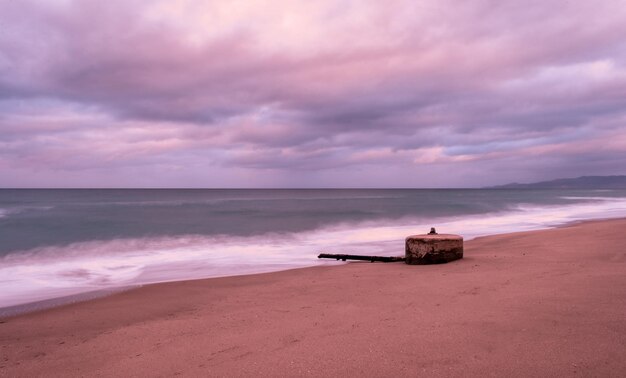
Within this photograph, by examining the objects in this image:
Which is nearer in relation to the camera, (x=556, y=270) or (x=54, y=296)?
(x=556, y=270)

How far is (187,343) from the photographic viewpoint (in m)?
4.00

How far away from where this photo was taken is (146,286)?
809 cm

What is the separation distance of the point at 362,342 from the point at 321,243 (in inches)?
502

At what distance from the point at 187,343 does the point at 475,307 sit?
292 centimetres

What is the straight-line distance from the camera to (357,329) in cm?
402

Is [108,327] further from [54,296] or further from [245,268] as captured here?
[245,268]

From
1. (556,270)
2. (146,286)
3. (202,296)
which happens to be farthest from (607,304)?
(146,286)

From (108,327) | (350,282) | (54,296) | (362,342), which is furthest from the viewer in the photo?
(54,296)

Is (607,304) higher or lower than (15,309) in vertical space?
higher

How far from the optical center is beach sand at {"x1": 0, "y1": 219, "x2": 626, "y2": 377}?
3201mm

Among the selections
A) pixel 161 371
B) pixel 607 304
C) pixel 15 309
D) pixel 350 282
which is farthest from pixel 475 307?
pixel 15 309

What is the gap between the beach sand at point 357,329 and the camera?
320 centimetres

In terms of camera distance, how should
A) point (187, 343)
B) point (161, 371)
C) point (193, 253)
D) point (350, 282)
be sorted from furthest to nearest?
point (193, 253) < point (350, 282) < point (187, 343) < point (161, 371)

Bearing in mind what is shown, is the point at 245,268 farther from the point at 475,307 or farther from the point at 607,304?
the point at 607,304
